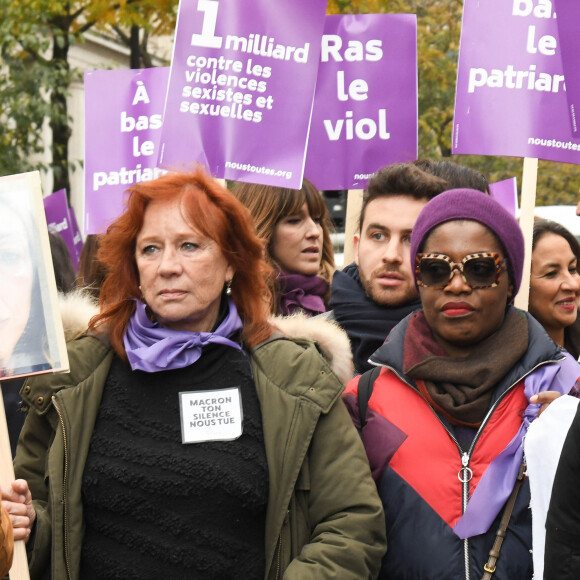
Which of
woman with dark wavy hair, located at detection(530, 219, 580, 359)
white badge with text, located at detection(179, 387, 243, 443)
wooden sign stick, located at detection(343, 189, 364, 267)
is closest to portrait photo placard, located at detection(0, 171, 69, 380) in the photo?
white badge with text, located at detection(179, 387, 243, 443)

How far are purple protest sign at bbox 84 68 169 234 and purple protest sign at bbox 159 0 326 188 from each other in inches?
33.3

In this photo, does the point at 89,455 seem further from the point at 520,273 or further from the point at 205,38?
the point at 205,38

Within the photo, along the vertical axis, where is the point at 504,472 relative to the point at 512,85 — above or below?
below

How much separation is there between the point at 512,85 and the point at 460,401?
2165 millimetres

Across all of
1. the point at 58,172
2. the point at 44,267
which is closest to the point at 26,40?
the point at 58,172

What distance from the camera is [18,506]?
10.3ft

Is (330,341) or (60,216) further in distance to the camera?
(60,216)

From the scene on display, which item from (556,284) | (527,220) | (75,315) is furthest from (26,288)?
(556,284)

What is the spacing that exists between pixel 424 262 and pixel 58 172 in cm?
930

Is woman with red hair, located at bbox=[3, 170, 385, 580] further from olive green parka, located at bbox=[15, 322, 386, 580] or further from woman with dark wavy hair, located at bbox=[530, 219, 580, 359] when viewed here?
woman with dark wavy hair, located at bbox=[530, 219, 580, 359]

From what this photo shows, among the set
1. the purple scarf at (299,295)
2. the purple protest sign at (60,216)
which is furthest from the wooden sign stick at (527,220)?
the purple protest sign at (60,216)

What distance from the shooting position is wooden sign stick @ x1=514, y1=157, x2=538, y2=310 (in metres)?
4.68

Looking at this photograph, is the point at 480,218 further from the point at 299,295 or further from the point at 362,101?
the point at 362,101

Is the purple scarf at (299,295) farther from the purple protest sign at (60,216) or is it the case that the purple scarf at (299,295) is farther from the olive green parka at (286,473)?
the purple protest sign at (60,216)
